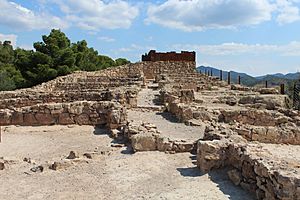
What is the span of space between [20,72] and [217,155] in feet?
110

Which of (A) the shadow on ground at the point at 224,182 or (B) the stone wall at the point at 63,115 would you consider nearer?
(A) the shadow on ground at the point at 224,182

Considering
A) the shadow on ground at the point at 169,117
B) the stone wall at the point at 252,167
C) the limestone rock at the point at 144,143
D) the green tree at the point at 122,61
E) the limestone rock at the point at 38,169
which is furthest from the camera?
the green tree at the point at 122,61

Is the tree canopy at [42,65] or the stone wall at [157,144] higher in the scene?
the tree canopy at [42,65]

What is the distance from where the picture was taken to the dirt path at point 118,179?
271 inches

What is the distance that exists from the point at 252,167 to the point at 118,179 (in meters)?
2.74

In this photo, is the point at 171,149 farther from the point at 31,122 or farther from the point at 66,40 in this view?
the point at 66,40

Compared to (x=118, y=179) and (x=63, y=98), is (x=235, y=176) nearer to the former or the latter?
(x=118, y=179)

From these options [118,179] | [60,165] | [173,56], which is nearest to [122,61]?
[173,56]

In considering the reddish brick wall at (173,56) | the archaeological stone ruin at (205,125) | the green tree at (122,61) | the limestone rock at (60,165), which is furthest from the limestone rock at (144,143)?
the green tree at (122,61)

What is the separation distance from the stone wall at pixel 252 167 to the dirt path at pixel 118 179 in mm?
226

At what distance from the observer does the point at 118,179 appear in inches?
308

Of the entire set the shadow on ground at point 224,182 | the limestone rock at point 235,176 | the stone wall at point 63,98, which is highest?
the stone wall at point 63,98

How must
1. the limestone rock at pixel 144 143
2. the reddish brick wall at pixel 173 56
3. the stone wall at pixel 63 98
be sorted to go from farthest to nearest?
the reddish brick wall at pixel 173 56 < the stone wall at pixel 63 98 < the limestone rock at pixel 144 143

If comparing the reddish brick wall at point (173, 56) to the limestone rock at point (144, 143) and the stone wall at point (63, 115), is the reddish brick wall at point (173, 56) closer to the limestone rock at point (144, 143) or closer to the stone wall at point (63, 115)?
the stone wall at point (63, 115)
